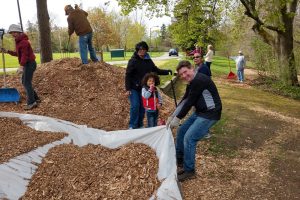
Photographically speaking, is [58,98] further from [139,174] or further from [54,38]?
[54,38]

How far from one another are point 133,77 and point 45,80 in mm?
3270

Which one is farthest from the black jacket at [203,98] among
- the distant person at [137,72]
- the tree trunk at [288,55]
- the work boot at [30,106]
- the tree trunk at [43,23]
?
the tree trunk at [288,55]

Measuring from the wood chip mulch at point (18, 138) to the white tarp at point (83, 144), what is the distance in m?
0.08

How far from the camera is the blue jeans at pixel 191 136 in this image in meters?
4.60

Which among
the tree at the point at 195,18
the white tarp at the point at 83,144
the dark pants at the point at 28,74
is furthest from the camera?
the tree at the point at 195,18

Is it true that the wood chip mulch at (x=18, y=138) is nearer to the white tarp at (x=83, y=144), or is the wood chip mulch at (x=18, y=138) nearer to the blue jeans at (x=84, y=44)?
the white tarp at (x=83, y=144)

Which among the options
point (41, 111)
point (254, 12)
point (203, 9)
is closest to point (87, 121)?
point (41, 111)

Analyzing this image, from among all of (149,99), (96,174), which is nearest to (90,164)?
(96,174)

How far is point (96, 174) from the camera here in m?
4.20

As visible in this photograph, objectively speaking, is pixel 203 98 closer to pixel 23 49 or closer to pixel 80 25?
pixel 23 49

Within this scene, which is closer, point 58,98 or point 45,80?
point 58,98

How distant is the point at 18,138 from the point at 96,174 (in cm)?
143

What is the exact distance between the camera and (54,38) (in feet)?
151

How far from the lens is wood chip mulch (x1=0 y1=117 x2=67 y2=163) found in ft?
14.3
